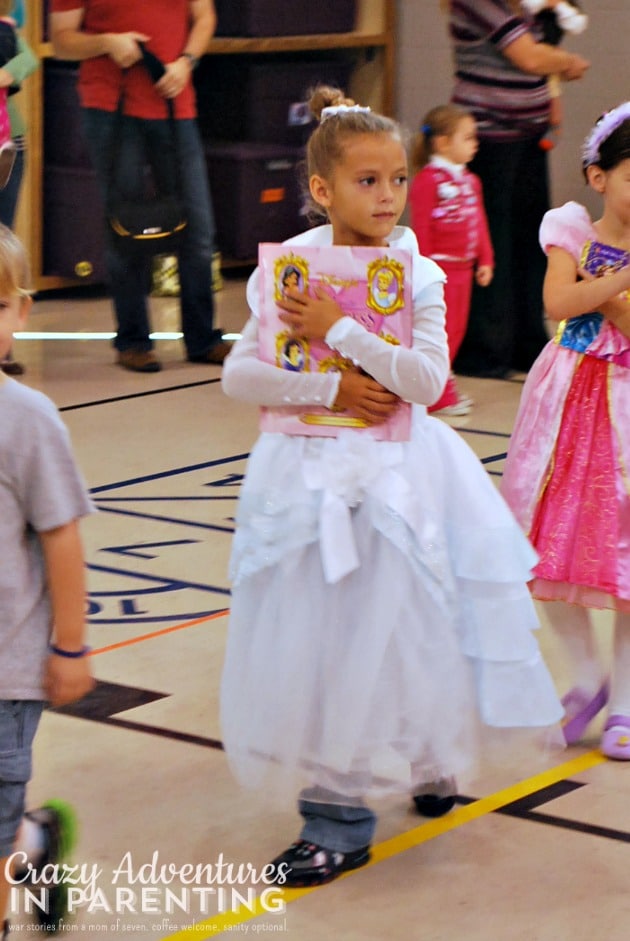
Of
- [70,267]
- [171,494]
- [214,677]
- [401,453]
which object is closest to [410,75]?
[70,267]

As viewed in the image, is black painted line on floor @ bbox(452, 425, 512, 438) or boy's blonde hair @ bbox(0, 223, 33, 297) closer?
boy's blonde hair @ bbox(0, 223, 33, 297)

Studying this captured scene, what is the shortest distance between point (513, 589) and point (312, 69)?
677 cm

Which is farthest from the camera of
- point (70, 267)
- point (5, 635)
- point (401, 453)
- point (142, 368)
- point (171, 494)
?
point (70, 267)

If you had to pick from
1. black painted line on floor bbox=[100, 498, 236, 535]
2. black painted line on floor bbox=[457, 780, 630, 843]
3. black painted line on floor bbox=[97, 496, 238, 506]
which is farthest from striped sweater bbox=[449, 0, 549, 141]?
black painted line on floor bbox=[457, 780, 630, 843]

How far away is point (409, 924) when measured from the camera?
7.79 ft

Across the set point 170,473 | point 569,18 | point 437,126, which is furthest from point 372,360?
point 569,18

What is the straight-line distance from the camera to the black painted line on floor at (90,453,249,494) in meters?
4.81

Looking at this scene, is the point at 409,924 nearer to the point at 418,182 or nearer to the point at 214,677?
the point at 214,677

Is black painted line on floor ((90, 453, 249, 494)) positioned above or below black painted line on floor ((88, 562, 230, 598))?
below

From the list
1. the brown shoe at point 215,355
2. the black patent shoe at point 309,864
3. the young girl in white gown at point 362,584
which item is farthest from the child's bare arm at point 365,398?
the brown shoe at point 215,355

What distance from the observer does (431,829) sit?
106 inches

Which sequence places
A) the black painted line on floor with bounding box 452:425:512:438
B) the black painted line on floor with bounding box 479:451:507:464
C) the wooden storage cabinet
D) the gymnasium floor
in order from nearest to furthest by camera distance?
the gymnasium floor, the black painted line on floor with bounding box 479:451:507:464, the black painted line on floor with bounding box 452:425:512:438, the wooden storage cabinet

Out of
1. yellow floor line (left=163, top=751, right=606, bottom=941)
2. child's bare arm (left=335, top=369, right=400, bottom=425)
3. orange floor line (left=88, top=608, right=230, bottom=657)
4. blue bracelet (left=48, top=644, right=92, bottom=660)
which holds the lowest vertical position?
orange floor line (left=88, top=608, right=230, bottom=657)

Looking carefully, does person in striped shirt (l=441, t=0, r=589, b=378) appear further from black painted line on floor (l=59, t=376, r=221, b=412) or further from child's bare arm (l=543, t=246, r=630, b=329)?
child's bare arm (l=543, t=246, r=630, b=329)
